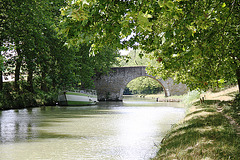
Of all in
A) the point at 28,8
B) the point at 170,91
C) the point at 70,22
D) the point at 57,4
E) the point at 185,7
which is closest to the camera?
the point at 70,22

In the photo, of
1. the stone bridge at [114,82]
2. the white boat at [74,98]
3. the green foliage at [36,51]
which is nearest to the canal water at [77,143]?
the green foliage at [36,51]

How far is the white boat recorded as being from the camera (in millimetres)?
A: 24719

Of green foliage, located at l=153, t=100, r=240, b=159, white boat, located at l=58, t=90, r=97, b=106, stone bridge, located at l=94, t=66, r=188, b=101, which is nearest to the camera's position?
green foliage, located at l=153, t=100, r=240, b=159

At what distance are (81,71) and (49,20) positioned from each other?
26.0ft

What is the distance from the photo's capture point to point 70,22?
382cm

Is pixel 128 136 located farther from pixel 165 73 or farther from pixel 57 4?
pixel 57 4

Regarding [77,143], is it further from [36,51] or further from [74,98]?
[74,98]

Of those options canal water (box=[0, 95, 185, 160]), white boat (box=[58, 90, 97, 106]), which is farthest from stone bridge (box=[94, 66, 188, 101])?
canal water (box=[0, 95, 185, 160])

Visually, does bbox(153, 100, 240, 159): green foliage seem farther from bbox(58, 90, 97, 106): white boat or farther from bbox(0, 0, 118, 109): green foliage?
bbox(58, 90, 97, 106): white boat

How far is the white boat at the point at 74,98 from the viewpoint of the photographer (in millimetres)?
24719

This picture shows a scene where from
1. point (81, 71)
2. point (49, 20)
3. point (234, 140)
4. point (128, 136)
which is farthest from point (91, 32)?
point (81, 71)

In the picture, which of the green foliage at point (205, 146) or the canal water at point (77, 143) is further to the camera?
the canal water at point (77, 143)

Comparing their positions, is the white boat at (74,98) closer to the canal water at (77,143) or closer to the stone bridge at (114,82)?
the stone bridge at (114,82)

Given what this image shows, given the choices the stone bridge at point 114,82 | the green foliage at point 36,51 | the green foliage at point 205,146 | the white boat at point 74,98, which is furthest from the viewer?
the stone bridge at point 114,82
